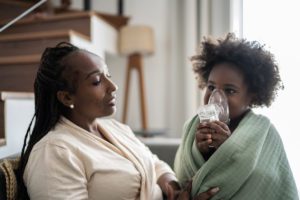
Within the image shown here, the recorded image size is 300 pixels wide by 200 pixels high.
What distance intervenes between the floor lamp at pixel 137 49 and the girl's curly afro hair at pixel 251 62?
1.30 m

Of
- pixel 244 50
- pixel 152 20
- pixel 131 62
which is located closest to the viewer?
pixel 244 50

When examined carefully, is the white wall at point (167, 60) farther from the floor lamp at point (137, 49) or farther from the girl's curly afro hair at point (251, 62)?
the girl's curly afro hair at point (251, 62)

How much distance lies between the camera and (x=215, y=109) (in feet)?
3.43

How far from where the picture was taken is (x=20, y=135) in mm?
1495

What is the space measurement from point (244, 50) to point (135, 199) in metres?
0.68

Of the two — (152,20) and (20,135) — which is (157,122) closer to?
(152,20)

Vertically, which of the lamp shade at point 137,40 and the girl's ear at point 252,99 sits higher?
the lamp shade at point 137,40

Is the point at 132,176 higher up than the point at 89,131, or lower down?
lower down

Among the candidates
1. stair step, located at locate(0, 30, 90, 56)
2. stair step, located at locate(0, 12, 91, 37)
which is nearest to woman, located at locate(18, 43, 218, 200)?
stair step, located at locate(0, 30, 90, 56)

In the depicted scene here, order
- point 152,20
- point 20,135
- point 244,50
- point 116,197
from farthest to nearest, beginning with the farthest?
point 152,20 → point 20,135 → point 244,50 → point 116,197

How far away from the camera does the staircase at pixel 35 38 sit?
6.02ft

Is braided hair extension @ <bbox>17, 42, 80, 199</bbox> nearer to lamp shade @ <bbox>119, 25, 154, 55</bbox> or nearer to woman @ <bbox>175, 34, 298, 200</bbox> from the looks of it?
woman @ <bbox>175, 34, 298, 200</bbox>

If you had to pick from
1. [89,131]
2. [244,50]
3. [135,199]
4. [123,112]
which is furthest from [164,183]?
[123,112]

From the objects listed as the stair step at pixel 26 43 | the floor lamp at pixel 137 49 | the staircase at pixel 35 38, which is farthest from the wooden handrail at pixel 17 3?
the floor lamp at pixel 137 49
